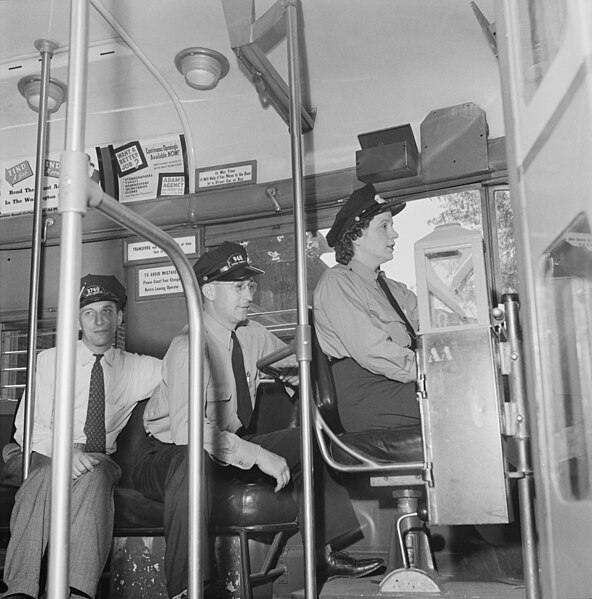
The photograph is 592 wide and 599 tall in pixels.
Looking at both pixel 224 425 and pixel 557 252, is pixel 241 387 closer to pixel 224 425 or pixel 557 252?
pixel 224 425

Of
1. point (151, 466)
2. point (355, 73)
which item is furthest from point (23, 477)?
point (355, 73)

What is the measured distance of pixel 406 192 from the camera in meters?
2.91

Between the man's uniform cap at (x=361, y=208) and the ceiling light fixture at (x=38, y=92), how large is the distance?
1.29 m

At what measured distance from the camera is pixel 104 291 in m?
3.28

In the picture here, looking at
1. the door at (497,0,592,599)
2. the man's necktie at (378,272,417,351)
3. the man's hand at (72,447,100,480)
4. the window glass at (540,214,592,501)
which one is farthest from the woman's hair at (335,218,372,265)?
the window glass at (540,214,592,501)

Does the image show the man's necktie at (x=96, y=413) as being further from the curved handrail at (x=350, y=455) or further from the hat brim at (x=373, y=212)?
the hat brim at (x=373, y=212)

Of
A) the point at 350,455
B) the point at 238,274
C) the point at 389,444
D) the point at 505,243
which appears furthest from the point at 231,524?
the point at 505,243

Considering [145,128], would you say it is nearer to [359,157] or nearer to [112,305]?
[112,305]

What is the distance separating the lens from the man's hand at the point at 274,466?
2.67 metres

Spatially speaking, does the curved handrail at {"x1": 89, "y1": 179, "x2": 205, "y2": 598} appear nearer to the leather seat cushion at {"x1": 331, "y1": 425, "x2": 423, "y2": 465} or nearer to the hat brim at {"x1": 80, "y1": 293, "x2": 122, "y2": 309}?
the leather seat cushion at {"x1": 331, "y1": 425, "x2": 423, "y2": 465}

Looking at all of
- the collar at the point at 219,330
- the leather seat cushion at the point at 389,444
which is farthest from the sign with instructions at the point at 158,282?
the leather seat cushion at the point at 389,444

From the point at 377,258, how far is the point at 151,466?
1.21 m

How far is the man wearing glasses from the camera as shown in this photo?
2.54 meters

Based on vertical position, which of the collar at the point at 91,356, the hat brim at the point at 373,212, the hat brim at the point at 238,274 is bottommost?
the collar at the point at 91,356
